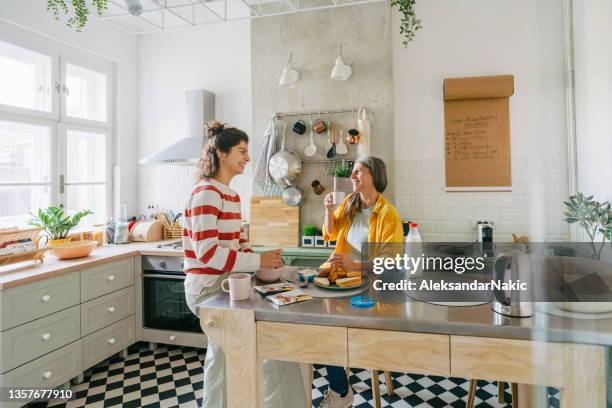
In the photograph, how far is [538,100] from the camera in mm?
380

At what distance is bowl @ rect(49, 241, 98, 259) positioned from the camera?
105 inches

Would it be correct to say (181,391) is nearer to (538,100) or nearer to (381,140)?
(381,140)

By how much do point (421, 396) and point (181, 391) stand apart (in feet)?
5.04

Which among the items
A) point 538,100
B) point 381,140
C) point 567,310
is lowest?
point 567,310

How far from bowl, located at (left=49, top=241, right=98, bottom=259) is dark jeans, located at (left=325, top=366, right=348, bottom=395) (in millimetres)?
1893

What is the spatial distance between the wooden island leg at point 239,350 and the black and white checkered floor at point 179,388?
1.16 meters

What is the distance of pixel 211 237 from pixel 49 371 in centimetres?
157

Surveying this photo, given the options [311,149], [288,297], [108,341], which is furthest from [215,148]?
[108,341]

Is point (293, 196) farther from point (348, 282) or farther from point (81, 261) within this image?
point (348, 282)

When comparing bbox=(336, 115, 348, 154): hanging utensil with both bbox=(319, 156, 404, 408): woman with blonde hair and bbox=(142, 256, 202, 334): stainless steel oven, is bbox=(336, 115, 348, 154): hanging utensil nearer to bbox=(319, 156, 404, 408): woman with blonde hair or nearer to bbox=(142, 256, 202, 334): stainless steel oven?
bbox=(319, 156, 404, 408): woman with blonde hair

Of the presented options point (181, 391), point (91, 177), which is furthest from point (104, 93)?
point (181, 391)

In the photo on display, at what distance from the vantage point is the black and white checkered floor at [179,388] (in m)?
2.37

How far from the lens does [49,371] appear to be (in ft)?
7.72

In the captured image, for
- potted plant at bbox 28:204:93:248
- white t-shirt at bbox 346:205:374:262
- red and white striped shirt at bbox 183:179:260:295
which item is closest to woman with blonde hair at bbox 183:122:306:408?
red and white striped shirt at bbox 183:179:260:295
